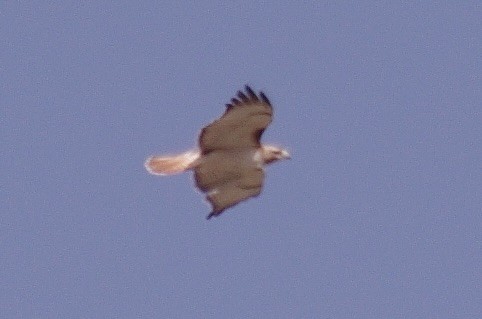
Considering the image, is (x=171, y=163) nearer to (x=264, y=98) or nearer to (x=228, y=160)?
(x=228, y=160)

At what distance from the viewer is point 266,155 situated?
25922 mm

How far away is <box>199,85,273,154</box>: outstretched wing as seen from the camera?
981 inches

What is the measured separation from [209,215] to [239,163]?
29.2 inches

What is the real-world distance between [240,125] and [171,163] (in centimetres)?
110

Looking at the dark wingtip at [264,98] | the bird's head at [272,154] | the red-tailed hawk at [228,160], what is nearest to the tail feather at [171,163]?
the red-tailed hawk at [228,160]

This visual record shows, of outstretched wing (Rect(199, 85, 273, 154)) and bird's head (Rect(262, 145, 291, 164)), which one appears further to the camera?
bird's head (Rect(262, 145, 291, 164))

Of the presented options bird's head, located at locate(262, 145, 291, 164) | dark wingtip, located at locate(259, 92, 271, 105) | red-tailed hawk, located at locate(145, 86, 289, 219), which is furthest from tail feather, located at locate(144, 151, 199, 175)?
dark wingtip, located at locate(259, 92, 271, 105)

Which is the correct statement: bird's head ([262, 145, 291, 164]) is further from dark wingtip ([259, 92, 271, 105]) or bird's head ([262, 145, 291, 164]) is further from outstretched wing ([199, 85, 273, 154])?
dark wingtip ([259, 92, 271, 105])

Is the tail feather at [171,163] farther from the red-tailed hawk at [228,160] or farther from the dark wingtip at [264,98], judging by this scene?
the dark wingtip at [264,98]

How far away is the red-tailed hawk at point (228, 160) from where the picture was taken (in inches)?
997

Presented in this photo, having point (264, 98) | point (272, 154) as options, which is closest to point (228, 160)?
point (272, 154)

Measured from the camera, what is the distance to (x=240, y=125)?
83.1 feet

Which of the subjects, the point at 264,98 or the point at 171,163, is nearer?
the point at 264,98

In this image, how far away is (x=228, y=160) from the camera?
25.8 metres
